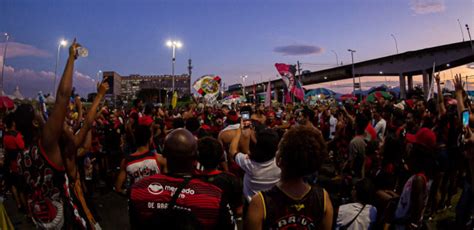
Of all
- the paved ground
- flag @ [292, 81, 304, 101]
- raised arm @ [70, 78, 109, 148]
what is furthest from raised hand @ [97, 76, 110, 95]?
flag @ [292, 81, 304, 101]

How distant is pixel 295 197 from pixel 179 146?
0.81 m

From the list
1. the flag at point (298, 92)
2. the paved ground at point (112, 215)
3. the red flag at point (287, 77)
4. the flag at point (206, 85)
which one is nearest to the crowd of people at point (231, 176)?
the paved ground at point (112, 215)

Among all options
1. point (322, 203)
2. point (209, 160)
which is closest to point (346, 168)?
point (209, 160)

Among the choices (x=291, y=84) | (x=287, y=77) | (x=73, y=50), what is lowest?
(x=73, y=50)

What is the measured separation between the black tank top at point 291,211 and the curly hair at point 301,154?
15 centimetres

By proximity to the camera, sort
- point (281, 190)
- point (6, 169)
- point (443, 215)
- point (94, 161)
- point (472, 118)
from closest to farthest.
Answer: point (281, 190) < point (472, 118) < point (443, 215) < point (6, 169) < point (94, 161)

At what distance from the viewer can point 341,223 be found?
3.94 meters

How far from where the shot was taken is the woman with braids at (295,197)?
7.07ft

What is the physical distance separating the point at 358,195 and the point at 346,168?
4883 mm

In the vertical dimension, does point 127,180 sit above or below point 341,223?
above

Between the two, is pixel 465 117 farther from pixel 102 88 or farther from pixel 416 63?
pixel 416 63

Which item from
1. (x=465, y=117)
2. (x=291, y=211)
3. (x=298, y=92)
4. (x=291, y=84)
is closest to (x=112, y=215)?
(x=291, y=211)

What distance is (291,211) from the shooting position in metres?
2.17

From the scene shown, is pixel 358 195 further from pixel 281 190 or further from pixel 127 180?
pixel 127 180
